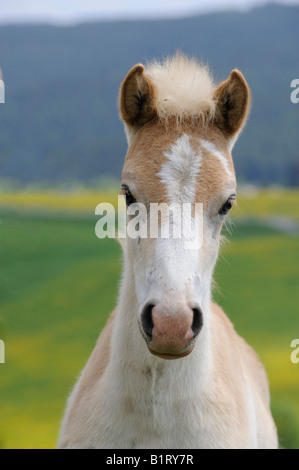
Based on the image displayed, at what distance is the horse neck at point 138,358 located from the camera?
437cm

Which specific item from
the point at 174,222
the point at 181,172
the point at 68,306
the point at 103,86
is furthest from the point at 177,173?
the point at 103,86

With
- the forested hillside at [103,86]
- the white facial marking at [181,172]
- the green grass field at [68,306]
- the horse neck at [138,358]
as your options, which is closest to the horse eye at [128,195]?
the white facial marking at [181,172]

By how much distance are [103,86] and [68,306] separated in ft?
364

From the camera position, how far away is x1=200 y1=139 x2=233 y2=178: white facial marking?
14.1ft

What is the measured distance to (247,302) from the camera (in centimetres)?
3225

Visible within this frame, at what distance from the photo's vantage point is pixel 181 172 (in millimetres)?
4059

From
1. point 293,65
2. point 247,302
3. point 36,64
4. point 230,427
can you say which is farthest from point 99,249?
point 293,65

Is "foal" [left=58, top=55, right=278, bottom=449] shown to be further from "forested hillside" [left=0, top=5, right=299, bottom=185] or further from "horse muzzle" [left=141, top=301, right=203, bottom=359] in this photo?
"forested hillside" [left=0, top=5, right=299, bottom=185]

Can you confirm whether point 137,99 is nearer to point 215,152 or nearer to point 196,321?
point 215,152

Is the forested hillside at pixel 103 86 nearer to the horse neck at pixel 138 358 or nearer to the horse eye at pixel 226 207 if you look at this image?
the horse neck at pixel 138 358

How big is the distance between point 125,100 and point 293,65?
165275 millimetres

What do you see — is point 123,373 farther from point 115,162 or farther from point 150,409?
point 115,162

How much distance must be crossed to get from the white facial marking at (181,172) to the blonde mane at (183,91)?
338mm

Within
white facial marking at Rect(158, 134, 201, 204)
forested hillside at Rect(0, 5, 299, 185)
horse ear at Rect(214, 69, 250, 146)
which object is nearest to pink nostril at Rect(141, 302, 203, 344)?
white facial marking at Rect(158, 134, 201, 204)
